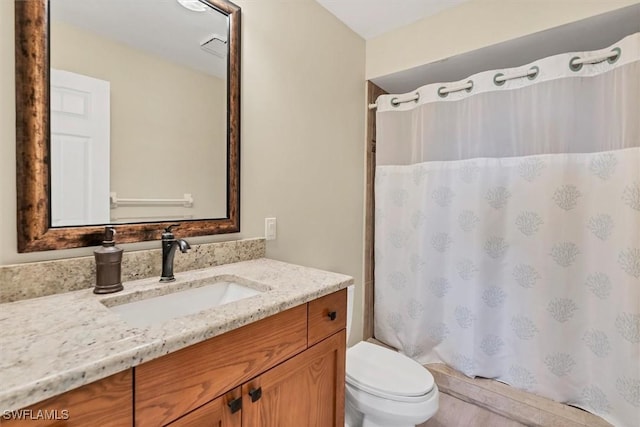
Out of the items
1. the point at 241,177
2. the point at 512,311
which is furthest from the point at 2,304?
the point at 512,311

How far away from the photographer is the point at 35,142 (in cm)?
83

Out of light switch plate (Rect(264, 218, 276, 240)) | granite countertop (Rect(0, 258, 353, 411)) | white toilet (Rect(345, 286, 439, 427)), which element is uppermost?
light switch plate (Rect(264, 218, 276, 240))

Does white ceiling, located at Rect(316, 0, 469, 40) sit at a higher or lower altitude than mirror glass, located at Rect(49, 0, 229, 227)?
higher

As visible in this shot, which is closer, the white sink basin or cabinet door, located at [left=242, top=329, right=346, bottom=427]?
cabinet door, located at [left=242, top=329, right=346, bottom=427]

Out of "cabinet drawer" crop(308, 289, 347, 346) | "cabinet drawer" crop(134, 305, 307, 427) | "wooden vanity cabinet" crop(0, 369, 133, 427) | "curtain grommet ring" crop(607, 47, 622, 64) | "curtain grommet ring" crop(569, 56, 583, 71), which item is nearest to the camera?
"wooden vanity cabinet" crop(0, 369, 133, 427)

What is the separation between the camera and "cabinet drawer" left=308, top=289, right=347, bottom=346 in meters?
0.94

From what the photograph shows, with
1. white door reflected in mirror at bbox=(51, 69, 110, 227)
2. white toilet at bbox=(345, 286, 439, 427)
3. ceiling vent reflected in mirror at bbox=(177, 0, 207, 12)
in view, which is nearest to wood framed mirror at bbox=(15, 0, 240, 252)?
white door reflected in mirror at bbox=(51, 69, 110, 227)

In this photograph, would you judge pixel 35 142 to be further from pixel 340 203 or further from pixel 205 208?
pixel 340 203

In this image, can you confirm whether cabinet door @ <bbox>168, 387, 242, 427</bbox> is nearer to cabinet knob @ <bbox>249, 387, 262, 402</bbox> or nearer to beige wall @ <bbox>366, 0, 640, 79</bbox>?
cabinet knob @ <bbox>249, 387, 262, 402</bbox>

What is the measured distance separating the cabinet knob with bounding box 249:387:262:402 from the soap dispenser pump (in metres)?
0.49

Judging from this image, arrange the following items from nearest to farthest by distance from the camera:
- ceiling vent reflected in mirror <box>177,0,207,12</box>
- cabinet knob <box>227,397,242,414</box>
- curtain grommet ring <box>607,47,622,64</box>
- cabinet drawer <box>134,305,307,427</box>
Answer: cabinet drawer <box>134,305,307,427</box> → cabinet knob <box>227,397,242,414</box> → ceiling vent reflected in mirror <box>177,0,207,12</box> → curtain grommet ring <box>607,47,622,64</box>

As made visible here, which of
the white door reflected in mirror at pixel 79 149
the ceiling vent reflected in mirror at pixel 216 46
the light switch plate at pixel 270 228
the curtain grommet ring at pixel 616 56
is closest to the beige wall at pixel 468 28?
the curtain grommet ring at pixel 616 56

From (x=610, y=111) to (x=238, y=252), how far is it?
1.80 metres

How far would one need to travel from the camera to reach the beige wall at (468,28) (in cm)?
140
